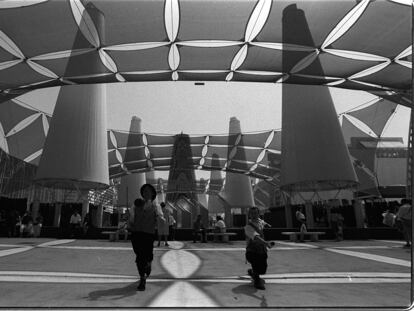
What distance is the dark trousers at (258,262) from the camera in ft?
18.5

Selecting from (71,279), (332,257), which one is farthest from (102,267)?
(332,257)

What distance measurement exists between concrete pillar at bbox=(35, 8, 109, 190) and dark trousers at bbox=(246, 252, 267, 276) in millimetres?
5139

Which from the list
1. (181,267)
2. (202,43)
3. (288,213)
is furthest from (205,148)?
(288,213)

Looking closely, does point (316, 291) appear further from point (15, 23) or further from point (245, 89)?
point (15, 23)

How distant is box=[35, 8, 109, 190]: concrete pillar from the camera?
27.9 ft

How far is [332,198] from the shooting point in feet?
46.4

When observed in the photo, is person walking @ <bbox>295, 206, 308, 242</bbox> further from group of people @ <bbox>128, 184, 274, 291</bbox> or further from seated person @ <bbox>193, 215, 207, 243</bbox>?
group of people @ <bbox>128, 184, 274, 291</bbox>

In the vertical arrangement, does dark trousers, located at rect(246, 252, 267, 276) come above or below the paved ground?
above

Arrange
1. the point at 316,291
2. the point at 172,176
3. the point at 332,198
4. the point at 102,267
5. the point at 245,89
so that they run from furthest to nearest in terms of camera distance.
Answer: the point at 332,198 → the point at 172,176 → the point at 245,89 → the point at 102,267 → the point at 316,291

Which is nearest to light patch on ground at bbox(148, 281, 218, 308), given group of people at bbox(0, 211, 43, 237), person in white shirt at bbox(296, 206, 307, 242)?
person in white shirt at bbox(296, 206, 307, 242)

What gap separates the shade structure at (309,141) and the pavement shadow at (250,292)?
5026mm

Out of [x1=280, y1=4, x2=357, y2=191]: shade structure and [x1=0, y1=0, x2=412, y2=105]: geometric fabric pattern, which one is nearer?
[x1=0, y1=0, x2=412, y2=105]: geometric fabric pattern

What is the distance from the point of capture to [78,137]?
1080cm

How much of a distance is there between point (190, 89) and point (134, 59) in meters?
7.94
